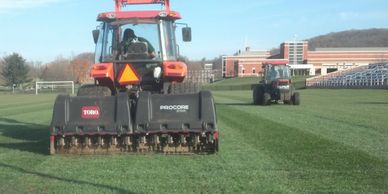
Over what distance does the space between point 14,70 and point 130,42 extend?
109 metres

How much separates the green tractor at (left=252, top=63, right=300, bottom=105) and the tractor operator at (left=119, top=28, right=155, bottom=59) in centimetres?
2065

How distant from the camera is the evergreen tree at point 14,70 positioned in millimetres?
114250

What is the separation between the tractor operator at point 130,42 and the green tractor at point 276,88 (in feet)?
67.7

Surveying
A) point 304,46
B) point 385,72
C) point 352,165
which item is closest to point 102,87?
point 352,165

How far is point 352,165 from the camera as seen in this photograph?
29.7 ft

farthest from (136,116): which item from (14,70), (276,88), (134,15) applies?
(14,70)

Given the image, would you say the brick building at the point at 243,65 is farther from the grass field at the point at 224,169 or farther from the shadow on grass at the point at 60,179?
the shadow on grass at the point at 60,179

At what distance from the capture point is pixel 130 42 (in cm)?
1130

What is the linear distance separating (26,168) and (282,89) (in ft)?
77.4

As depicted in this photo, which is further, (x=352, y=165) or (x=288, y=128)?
(x=288, y=128)

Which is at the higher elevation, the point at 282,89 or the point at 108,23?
the point at 108,23

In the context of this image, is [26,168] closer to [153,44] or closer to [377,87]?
[153,44]

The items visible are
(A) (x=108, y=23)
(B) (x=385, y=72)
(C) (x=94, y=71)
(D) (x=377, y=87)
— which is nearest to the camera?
(C) (x=94, y=71)

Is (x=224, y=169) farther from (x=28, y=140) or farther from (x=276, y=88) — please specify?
(x=276, y=88)
